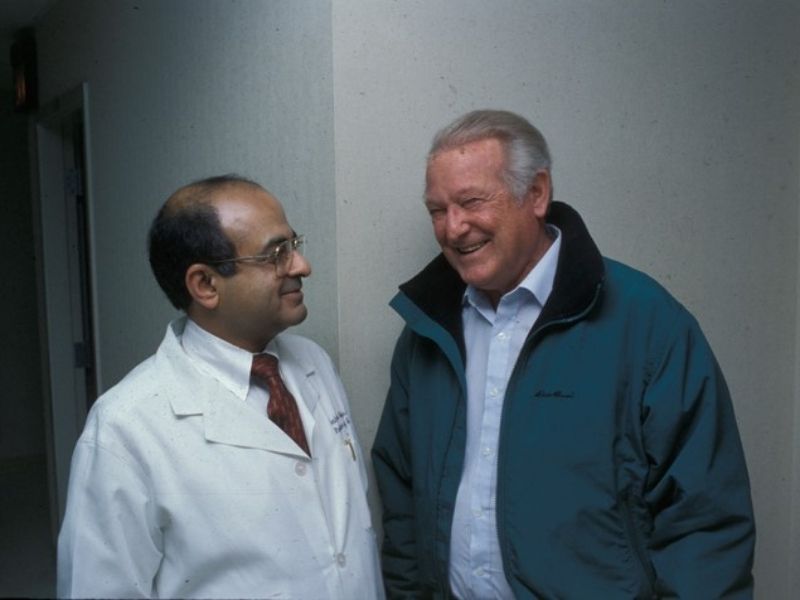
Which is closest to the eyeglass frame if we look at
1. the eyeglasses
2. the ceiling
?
the eyeglasses

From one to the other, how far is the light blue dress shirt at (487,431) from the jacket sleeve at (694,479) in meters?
0.25

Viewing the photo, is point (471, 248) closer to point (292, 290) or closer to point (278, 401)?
point (292, 290)

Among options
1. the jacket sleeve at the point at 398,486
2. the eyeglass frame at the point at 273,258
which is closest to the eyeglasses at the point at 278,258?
the eyeglass frame at the point at 273,258

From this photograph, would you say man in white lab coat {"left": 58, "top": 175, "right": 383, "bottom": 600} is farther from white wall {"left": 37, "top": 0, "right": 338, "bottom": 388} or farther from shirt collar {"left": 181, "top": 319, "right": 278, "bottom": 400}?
white wall {"left": 37, "top": 0, "right": 338, "bottom": 388}

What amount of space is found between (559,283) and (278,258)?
0.51 meters

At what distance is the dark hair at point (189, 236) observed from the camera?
1.13m

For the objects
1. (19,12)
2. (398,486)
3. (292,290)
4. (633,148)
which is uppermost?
(19,12)

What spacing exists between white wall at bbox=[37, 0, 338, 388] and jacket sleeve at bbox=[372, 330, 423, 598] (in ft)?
0.55

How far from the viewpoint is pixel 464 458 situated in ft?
4.28

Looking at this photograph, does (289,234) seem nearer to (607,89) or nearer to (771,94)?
(607,89)

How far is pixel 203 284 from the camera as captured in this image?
1.15 metres

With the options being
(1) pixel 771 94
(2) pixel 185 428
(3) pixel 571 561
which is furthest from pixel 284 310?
(1) pixel 771 94

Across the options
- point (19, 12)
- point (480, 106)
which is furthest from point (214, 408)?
point (19, 12)

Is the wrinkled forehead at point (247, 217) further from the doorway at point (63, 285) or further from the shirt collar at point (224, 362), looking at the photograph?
the doorway at point (63, 285)
